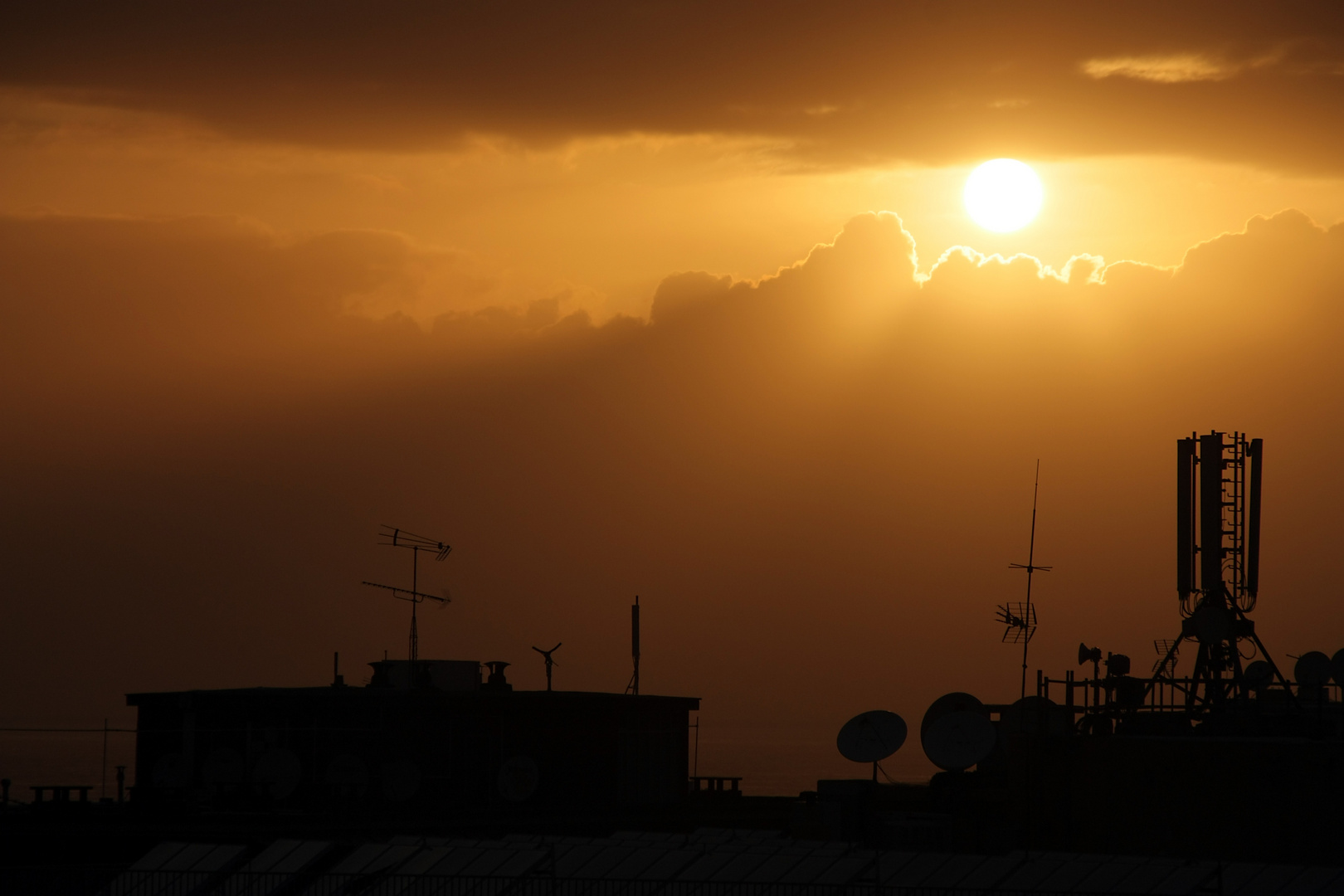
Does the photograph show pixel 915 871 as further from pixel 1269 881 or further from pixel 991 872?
pixel 1269 881

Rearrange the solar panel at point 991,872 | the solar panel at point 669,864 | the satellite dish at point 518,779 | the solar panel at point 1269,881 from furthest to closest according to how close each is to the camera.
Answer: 1. the satellite dish at point 518,779
2. the solar panel at point 669,864
3. the solar panel at point 991,872
4. the solar panel at point 1269,881

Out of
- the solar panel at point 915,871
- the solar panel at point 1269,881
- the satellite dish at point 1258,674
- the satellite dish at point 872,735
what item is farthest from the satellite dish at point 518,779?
the solar panel at point 1269,881

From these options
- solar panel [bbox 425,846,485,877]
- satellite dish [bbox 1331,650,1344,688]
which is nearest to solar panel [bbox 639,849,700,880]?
solar panel [bbox 425,846,485,877]

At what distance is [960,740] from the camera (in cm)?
4431

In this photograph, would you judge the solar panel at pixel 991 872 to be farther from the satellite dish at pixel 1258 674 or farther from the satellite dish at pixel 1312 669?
the satellite dish at pixel 1312 669

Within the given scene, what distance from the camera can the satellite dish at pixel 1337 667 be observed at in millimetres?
48844

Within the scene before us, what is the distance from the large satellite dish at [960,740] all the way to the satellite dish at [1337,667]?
11.3m

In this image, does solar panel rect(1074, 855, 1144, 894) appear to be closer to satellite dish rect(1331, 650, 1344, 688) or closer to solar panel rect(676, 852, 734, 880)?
solar panel rect(676, 852, 734, 880)

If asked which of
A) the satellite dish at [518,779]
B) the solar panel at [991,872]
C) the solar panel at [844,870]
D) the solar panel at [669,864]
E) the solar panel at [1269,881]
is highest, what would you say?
the solar panel at [1269,881]

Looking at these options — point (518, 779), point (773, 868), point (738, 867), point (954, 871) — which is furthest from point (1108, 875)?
point (518, 779)

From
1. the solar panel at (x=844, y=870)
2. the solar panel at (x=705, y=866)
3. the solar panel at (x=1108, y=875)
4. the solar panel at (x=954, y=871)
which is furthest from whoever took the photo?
the solar panel at (x=705, y=866)

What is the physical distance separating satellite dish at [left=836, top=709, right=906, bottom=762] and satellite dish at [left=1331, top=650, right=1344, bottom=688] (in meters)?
12.7

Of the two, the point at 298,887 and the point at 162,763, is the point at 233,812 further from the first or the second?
the point at 298,887

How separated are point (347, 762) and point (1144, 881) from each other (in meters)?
36.6
